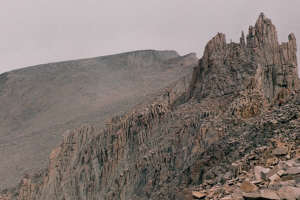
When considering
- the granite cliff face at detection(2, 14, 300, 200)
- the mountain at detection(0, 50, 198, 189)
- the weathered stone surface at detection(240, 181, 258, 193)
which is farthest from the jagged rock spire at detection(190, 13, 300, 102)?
the mountain at detection(0, 50, 198, 189)

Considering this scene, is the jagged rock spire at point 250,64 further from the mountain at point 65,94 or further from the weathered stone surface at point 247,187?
the mountain at point 65,94

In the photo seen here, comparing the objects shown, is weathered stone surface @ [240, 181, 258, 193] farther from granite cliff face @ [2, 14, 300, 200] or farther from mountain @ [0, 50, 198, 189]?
mountain @ [0, 50, 198, 189]

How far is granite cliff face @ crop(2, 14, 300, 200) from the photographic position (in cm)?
3059

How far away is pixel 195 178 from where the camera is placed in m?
25.4

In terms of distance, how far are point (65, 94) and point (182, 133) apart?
108030mm

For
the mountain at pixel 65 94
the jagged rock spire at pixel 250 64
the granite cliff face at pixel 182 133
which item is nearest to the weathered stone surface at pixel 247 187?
the granite cliff face at pixel 182 133

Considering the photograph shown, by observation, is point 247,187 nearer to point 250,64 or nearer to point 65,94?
point 250,64

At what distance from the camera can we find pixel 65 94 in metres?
142

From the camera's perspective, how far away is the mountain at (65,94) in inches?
3816

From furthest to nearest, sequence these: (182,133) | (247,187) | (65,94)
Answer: (65,94), (182,133), (247,187)

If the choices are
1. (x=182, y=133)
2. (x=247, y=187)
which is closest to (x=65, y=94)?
(x=182, y=133)

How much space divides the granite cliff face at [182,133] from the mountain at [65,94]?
104ft

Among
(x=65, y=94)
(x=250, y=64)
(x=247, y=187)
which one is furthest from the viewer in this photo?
(x=65, y=94)

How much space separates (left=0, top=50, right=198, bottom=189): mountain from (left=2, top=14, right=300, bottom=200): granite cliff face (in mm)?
31591
